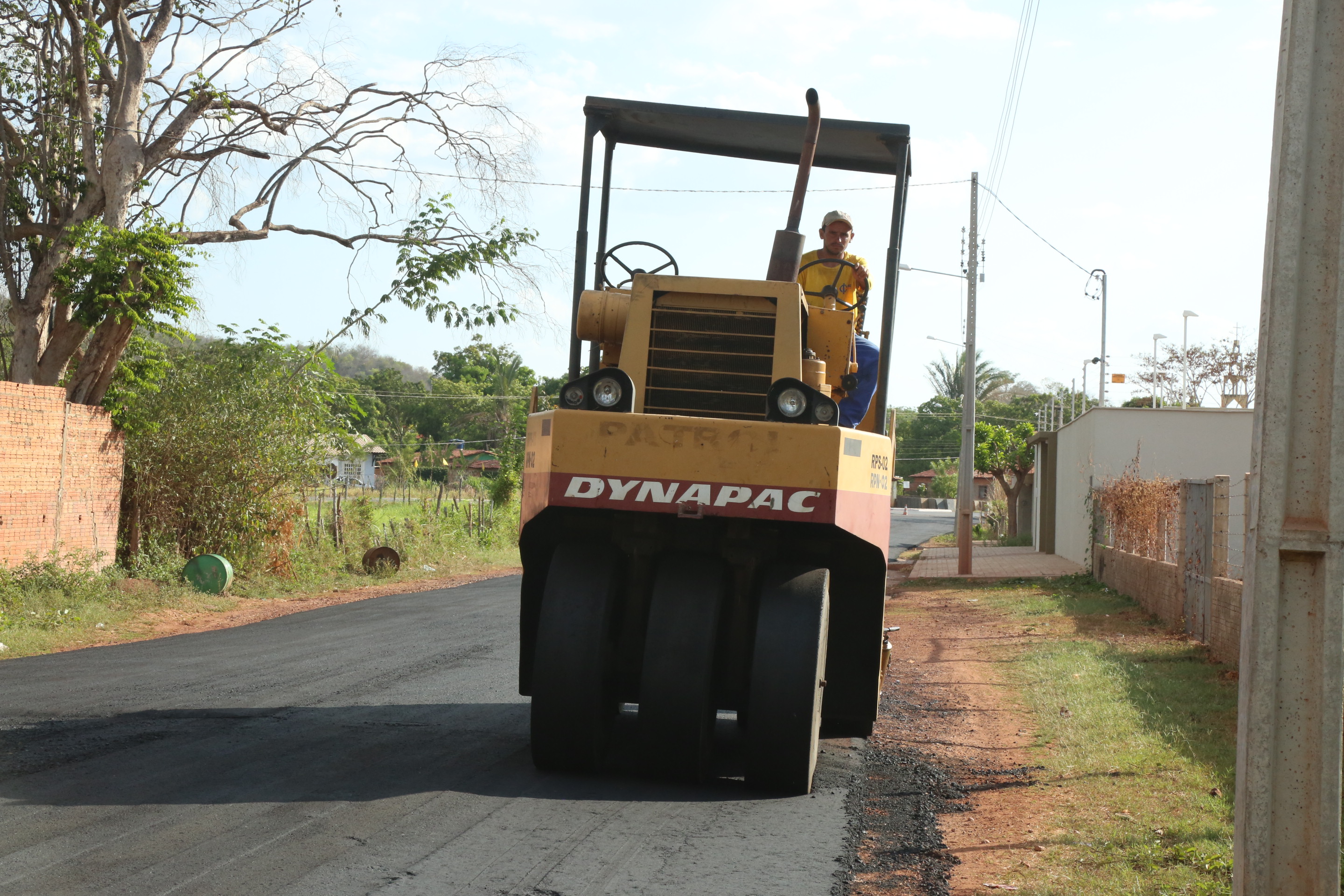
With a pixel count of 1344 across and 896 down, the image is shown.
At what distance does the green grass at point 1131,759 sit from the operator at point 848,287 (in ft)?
7.63

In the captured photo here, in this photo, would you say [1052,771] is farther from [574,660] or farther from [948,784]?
[574,660]

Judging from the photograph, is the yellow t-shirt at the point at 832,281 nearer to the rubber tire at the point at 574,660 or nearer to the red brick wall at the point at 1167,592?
the rubber tire at the point at 574,660

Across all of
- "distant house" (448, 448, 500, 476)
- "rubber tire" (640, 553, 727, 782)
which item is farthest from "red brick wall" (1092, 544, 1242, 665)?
"distant house" (448, 448, 500, 476)

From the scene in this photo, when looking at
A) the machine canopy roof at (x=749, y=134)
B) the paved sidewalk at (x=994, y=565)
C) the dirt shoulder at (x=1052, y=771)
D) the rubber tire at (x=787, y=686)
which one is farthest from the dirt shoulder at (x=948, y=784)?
the paved sidewalk at (x=994, y=565)

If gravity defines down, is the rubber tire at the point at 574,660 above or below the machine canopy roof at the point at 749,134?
below

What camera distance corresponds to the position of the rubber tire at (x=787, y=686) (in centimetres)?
587

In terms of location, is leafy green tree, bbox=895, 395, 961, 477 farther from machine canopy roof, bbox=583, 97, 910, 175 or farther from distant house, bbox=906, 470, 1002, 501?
machine canopy roof, bbox=583, 97, 910, 175

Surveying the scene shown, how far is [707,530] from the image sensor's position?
6242 mm

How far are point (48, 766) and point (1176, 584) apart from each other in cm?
1158

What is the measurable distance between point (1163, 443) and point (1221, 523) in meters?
11.1

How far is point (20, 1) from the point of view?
16.3 m

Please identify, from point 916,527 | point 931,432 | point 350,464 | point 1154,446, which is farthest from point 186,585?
point 931,432

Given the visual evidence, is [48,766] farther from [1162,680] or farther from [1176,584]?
[1176,584]

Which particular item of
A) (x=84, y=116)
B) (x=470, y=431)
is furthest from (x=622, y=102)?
(x=470, y=431)
